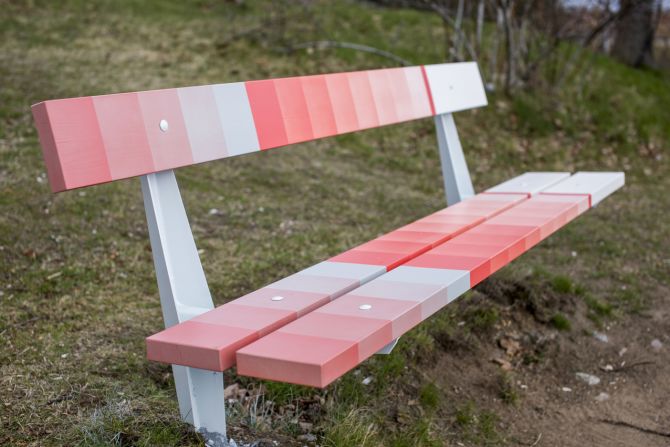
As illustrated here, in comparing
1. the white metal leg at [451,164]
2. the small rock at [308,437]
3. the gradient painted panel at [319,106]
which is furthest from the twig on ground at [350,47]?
the small rock at [308,437]

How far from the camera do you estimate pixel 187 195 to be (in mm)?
5402

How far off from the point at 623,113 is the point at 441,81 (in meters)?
4.63

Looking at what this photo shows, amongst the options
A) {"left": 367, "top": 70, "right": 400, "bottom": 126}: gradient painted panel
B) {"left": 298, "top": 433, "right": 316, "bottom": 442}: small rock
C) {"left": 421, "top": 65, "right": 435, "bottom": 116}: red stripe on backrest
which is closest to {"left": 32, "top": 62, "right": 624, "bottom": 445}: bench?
{"left": 367, "top": 70, "right": 400, "bottom": 126}: gradient painted panel

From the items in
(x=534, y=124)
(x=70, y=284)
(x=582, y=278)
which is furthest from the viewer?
(x=534, y=124)

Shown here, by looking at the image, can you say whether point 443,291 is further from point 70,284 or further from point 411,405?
point 70,284

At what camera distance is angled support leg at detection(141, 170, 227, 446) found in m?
2.31

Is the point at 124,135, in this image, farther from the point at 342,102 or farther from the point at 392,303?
the point at 342,102

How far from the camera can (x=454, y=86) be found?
437 cm

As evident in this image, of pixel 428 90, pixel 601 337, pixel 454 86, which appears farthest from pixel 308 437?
pixel 454 86

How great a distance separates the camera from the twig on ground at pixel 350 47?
27.1 feet

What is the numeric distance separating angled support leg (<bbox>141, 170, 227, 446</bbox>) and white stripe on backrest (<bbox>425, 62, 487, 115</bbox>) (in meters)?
2.04

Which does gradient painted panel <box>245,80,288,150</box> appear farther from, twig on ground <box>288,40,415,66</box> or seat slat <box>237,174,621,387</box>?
twig on ground <box>288,40,415,66</box>

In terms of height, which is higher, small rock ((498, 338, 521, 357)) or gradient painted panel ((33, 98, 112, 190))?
gradient painted panel ((33, 98, 112, 190))

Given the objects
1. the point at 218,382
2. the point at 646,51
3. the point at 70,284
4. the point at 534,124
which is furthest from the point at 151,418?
the point at 646,51
